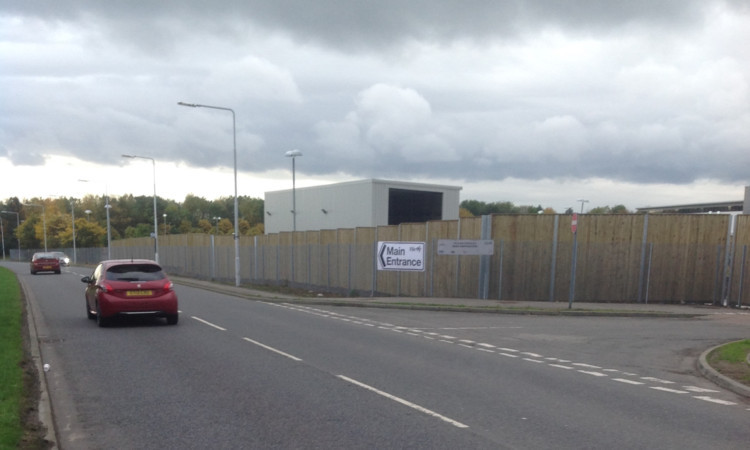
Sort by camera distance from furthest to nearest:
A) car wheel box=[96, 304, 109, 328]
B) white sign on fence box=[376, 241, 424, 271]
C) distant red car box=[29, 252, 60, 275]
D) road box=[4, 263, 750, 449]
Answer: distant red car box=[29, 252, 60, 275] < white sign on fence box=[376, 241, 424, 271] < car wheel box=[96, 304, 109, 328] < road box=[4, 263, 750, 449]

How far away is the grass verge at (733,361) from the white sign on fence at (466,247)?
440 inches

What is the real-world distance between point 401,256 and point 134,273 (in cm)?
1312

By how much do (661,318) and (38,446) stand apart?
55.8 feet

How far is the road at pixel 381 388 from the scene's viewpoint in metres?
6.22

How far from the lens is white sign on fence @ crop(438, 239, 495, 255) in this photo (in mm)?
22781

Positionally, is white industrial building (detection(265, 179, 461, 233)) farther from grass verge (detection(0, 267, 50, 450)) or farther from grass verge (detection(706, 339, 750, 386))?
grass verge (detection(706, 339, 750, 386))

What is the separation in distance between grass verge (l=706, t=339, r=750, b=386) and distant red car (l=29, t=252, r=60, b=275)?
145 ft

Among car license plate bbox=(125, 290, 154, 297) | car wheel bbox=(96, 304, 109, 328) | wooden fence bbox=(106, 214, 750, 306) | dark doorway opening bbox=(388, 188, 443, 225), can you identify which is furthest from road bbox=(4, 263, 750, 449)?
dark doorway opening bbox=(388, 188, 443, 225)

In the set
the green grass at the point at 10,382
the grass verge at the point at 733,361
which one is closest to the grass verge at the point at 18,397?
the green grass at the point at 10,382

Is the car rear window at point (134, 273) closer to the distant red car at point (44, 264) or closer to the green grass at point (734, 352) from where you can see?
the green grass at point (734, 352)

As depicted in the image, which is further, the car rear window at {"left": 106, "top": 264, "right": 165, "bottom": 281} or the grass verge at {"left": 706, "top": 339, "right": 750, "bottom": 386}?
the car rear window at {"left": 106, "top": 264, "right": 165, "bottom": 281}

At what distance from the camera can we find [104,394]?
787cm

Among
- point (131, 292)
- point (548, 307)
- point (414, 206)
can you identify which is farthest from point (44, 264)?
point (548, 307)

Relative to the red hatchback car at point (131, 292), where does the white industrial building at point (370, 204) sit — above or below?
above
